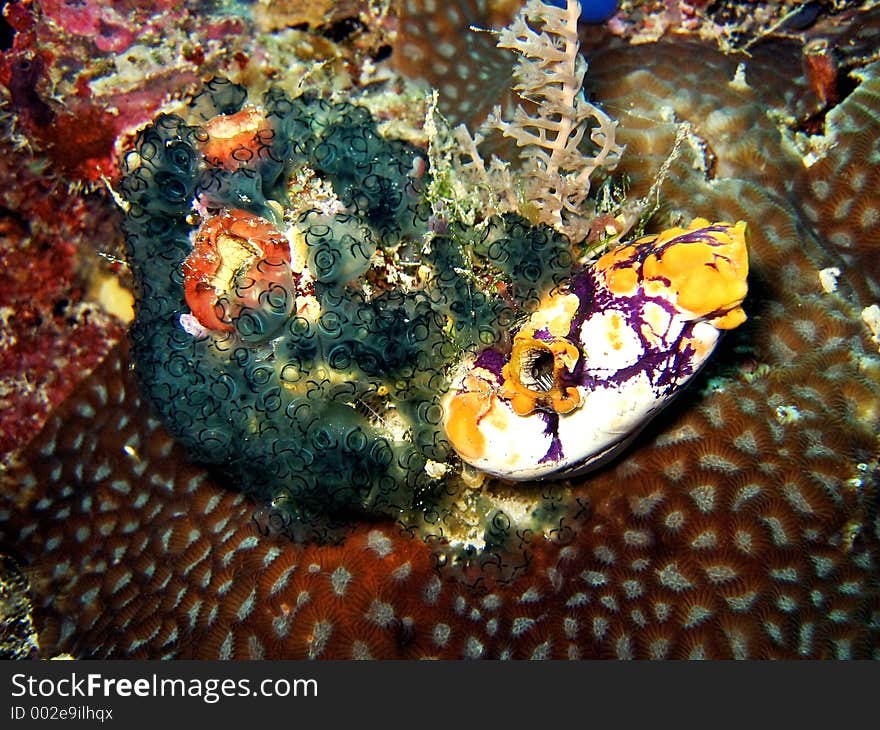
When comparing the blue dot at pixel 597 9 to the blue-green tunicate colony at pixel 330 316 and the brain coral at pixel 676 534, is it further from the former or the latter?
the blue-green tunicate colony at pixel 330 316

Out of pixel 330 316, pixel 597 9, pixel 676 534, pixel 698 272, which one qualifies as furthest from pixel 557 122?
pixel 676 534

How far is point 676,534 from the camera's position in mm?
2602

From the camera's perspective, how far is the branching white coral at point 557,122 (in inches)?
89.4

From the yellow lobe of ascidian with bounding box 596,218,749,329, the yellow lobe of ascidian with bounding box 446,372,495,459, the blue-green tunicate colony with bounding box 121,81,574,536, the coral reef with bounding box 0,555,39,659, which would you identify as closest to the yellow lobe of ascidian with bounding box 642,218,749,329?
the yellow lobe of ascidian with bounding box 596,218,749,329

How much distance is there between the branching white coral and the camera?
227 cm

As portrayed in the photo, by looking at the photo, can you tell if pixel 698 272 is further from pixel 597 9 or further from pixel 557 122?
pixel 597 9

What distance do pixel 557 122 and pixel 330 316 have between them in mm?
1248

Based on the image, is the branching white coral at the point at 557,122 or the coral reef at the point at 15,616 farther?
the coral reef at the point at 15,616

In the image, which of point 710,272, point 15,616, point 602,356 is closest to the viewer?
point 710,272

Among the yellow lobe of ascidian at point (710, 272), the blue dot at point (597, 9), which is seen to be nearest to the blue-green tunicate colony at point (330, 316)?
the yellow lobe of ascidian at point (710, 272)

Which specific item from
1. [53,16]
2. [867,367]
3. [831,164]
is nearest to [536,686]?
[867,367]

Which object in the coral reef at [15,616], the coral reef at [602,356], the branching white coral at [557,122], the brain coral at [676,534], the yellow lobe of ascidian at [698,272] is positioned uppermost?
the branching white coral at [557,122]

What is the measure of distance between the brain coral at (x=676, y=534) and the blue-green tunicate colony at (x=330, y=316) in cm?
45

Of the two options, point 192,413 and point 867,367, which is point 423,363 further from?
point 867,367
